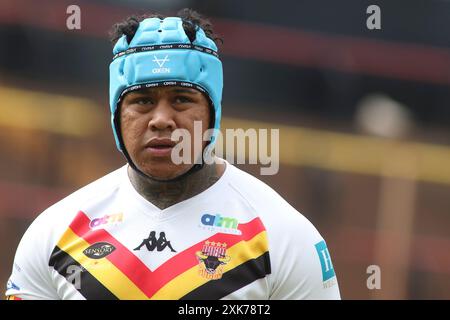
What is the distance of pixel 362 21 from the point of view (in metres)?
10.6

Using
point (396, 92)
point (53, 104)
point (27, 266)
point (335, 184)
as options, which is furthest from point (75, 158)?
point (27, 266)

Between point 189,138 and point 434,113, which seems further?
point 434,113

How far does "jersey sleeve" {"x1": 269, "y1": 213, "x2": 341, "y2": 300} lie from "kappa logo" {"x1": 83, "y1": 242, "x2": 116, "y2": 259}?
0.64m

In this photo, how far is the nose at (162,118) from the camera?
4.09m

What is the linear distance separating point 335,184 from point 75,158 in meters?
2.62

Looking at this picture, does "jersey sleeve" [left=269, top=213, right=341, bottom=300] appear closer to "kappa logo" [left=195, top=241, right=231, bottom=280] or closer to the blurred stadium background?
"kappa logo" [left=195, top=241, right=231, bottom=280]

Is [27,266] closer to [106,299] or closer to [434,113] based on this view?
[106,299]

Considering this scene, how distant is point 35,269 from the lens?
4.18 m

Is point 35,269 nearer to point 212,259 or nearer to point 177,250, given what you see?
point 177,250

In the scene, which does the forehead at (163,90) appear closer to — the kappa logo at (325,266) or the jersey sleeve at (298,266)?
the jersey sleeve at (298,266)

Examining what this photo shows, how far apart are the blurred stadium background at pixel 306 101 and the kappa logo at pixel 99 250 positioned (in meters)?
6.22

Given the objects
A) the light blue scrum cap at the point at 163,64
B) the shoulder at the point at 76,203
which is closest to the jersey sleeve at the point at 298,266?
the light blue scrum cap at the point at 163,64

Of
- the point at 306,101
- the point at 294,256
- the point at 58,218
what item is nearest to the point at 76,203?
the point at 58,218

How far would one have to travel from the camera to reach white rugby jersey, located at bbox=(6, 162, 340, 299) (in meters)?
4.02
